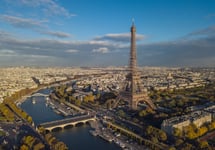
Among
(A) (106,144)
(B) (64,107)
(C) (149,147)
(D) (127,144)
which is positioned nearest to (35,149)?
(A) (106,144)

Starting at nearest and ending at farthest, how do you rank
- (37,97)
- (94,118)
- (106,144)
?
1. (106,144)
2. (94,118)
3. (37,97)

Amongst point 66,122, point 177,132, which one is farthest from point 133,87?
point 177,132

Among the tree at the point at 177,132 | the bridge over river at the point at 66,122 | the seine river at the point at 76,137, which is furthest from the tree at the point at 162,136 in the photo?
the bridge over river at the point at 66,122

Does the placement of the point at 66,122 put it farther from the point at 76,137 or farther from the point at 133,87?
the point at 133,87

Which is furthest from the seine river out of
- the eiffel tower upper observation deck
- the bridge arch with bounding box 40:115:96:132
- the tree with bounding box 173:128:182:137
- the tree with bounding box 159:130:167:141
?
the eiffel tower upper observation deck

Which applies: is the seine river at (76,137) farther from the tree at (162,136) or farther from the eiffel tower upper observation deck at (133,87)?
the eiffel tower upper observation deck at (133,87)

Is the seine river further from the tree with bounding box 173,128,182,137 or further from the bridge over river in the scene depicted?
the tree with bounding box 173,128,182,137

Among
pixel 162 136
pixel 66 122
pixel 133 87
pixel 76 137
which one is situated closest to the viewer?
pixel 162 136

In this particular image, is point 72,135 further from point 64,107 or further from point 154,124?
point 64,107
